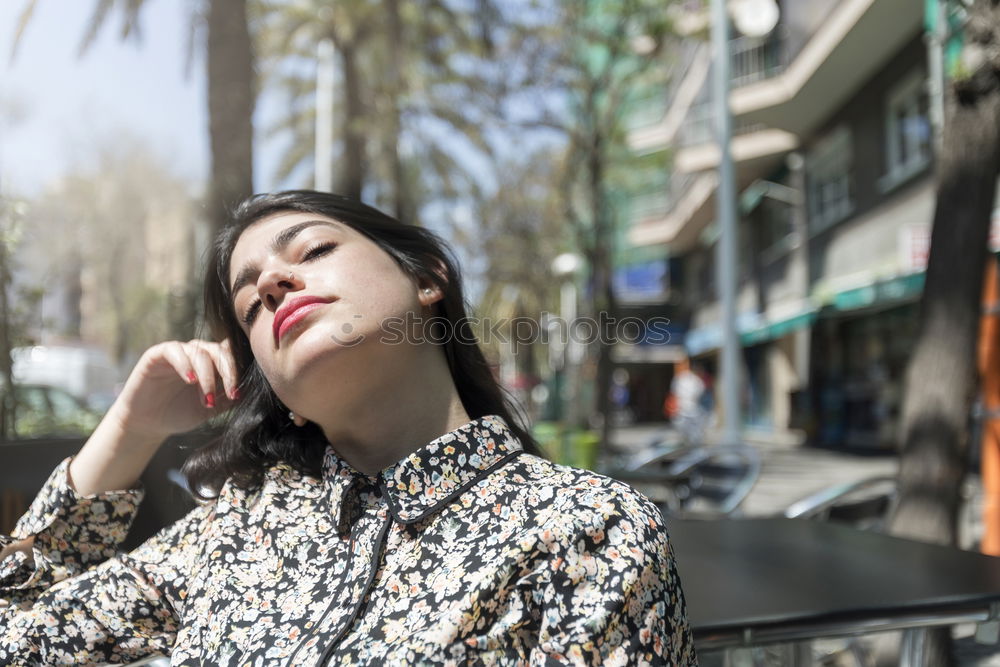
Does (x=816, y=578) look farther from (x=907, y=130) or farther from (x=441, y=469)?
(x=907, y=130)

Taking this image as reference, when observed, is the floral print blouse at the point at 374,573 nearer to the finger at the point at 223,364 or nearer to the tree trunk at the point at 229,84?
the finger at the point at 223,364

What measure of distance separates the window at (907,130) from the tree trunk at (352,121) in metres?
8.30

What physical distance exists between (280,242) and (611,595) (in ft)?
2.60

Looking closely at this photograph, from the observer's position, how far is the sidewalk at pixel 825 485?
13.8 feet

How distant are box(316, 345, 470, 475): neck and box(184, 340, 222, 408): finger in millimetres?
310

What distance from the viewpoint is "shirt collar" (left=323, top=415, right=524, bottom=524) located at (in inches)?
52.2

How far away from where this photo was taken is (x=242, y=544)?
1.47 meters

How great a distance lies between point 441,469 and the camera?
1350 mm

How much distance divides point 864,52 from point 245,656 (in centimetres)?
1618

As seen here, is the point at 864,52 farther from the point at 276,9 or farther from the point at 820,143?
the point at 276,9

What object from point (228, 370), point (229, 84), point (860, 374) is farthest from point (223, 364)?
point (860, 374)

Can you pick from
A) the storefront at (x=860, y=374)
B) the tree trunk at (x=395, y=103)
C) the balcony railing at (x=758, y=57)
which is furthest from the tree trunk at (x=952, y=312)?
the balcony railing at (x=758, y=57)

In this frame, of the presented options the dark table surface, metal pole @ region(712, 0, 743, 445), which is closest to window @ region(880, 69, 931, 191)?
metal pole @ region(712, 0, 743, 445)

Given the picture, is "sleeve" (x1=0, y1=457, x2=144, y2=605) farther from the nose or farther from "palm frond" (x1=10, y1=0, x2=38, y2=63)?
"palm frond" (x1=10, y1=0, x2=38, y2=63)
